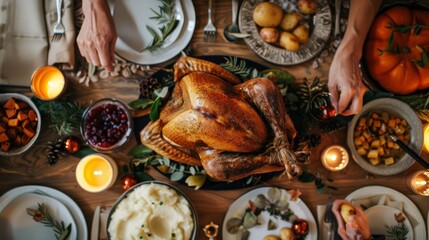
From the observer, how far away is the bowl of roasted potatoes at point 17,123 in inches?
62.4

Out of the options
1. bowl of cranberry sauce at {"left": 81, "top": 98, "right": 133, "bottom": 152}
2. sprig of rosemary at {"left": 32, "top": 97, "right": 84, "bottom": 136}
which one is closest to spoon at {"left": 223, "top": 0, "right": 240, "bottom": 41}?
bowl of cranberry sauce at {"left": 81, "top": 98, "right": 133, "bottom": 152}

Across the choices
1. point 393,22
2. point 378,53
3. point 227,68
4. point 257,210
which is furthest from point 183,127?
point 393,22

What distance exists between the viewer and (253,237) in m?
1.67

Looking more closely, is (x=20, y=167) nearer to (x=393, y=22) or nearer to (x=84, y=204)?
(x=84, y=204)

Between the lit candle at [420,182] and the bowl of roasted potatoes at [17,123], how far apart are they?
5.98 ft

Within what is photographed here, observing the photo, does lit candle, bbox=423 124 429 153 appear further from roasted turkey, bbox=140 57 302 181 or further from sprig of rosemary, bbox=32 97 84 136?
sprig of rosemary, bbox=32 97 84 136

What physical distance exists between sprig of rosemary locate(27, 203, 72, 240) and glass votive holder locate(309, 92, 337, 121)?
1278mm

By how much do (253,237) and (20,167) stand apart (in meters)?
1.19

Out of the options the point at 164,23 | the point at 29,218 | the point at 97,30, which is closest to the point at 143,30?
the point at 164,23

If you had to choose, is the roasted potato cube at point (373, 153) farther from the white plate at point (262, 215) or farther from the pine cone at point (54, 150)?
the pine cone at point (54, 150)

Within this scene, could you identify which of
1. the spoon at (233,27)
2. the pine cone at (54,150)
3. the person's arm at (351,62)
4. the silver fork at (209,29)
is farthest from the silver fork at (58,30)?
the person's arm at (351,62)

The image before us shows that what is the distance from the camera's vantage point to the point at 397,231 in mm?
1691

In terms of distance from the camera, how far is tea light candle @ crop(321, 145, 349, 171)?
1.67 metres

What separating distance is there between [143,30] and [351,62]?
3.23 feet
